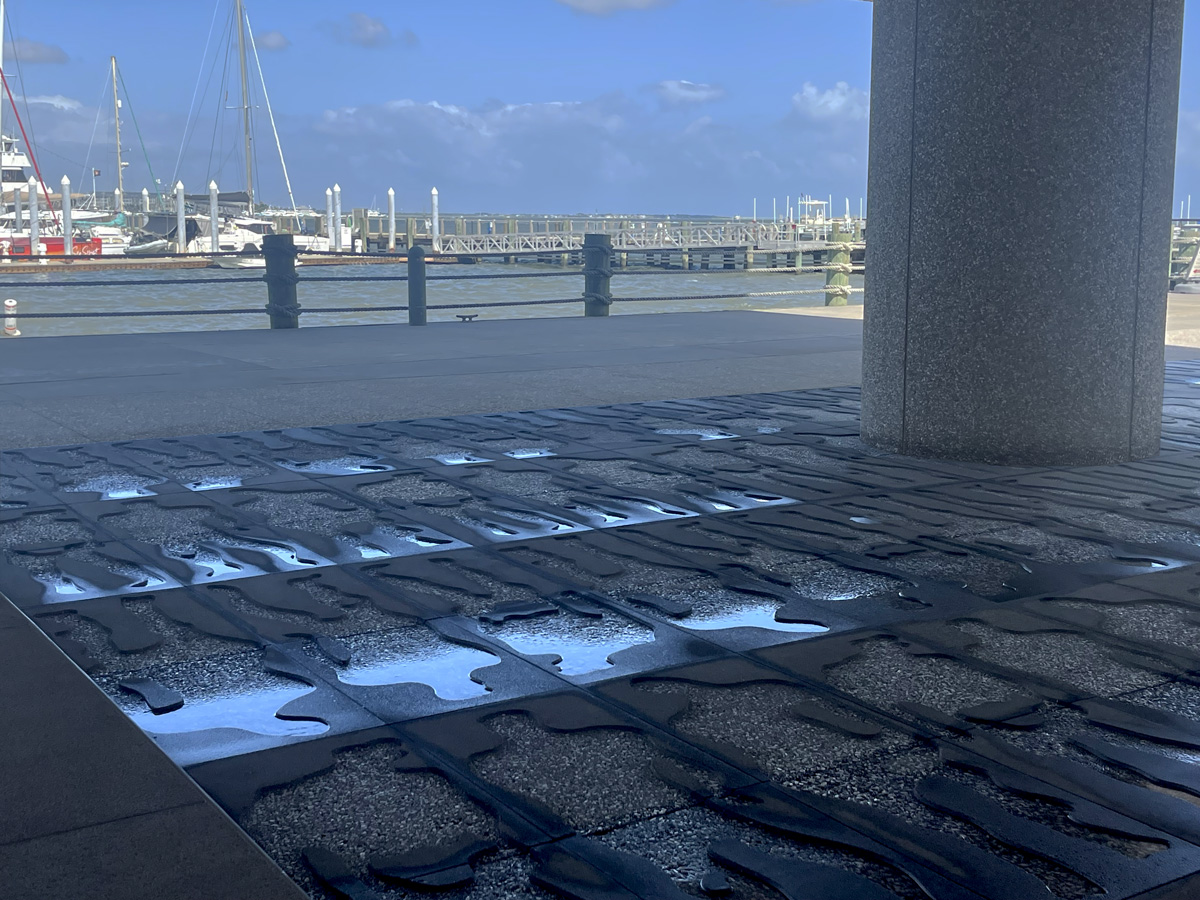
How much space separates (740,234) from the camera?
277 ft

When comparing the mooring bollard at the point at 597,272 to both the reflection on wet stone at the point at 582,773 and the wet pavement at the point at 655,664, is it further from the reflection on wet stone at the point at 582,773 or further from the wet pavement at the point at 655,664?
the reflection on wet stone at the point at 582,773

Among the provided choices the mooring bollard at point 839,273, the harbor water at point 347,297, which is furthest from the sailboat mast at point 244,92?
the mooring bollard at point 839,273

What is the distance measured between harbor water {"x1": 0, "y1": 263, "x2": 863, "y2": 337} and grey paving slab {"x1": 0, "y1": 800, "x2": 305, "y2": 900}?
78.0 feet

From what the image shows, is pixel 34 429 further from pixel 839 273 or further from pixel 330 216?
pixel 330 216

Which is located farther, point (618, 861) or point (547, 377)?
point (547, 377)

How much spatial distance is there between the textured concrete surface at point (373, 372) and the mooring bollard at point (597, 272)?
1.47 m

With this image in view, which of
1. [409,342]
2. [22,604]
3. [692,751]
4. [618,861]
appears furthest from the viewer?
[409,342]

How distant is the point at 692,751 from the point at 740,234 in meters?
84.0

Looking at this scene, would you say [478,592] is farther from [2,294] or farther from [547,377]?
[2,294]

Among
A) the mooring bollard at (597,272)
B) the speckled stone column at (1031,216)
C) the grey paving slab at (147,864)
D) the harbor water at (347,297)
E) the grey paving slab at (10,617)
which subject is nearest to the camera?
the grey paving slab at (147,864)

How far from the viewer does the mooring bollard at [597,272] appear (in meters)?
15.7

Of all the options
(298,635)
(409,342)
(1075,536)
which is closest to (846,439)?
(1075,536)

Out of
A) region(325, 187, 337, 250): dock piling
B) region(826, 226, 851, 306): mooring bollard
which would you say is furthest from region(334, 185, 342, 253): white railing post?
region(826, 226, 851, 306): mooring bollard

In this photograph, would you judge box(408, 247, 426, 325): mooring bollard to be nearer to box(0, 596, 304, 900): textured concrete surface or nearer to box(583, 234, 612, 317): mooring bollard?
box(583, 234, 612, 317): mooring bollard
